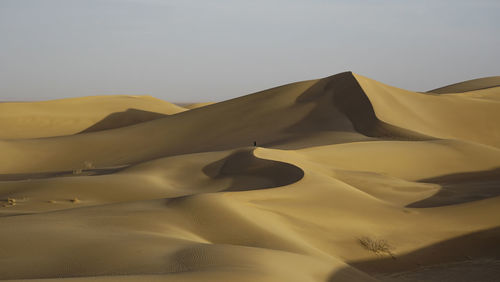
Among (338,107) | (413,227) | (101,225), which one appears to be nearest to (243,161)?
(413,227)

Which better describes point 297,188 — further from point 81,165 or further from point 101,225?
point 81,165

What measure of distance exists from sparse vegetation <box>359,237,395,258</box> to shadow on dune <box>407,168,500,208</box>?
8.86ft

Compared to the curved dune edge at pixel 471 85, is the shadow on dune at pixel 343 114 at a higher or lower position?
higher

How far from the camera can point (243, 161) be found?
15.4 m

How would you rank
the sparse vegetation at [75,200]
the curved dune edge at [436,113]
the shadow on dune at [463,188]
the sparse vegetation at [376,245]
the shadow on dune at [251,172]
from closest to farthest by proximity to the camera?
the sparse vegetation at [376,245], the sparse vegetation at [75,200], the shadow on dune at [463,188], the shadow on dune at [251,172], the curved dune edge at [436,113]

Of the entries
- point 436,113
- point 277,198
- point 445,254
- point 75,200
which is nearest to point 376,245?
point 445,254

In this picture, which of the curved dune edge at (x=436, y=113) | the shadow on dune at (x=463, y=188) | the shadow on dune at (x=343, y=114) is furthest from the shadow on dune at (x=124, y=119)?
the shadow on dune at (x=463, y=188)

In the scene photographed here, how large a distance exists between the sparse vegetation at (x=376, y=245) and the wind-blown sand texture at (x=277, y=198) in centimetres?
3

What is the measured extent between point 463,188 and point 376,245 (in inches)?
213

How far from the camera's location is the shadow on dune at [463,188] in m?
12.2

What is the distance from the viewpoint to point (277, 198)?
10.8 m

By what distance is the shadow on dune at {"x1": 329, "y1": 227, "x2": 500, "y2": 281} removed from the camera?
873 cm

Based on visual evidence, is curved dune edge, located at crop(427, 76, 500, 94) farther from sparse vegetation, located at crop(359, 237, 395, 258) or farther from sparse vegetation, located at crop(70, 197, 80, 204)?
sparse vegetation, located at crop(359, 237, 395, 258)

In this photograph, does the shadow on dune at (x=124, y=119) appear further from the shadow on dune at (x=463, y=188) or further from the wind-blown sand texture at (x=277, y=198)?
the shadow on dune at (x=463, y=188)
